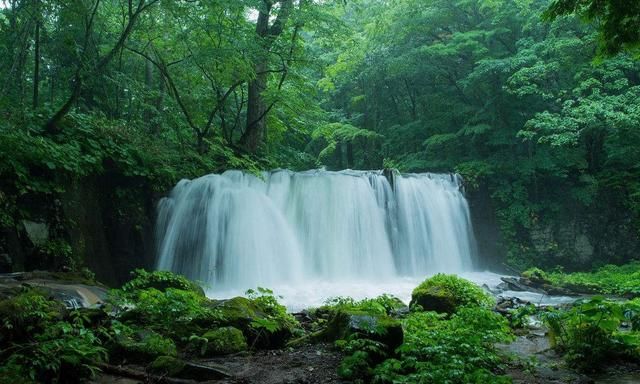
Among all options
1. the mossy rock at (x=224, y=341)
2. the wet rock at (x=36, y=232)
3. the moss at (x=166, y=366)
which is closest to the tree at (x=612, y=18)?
the mossy rock at (x=224, y=341)

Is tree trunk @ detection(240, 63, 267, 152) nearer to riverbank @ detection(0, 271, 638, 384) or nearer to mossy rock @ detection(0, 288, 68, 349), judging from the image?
riverbank @ detection(0, 271, 638, 384)

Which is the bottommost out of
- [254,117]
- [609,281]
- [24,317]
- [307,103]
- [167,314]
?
[609,281]

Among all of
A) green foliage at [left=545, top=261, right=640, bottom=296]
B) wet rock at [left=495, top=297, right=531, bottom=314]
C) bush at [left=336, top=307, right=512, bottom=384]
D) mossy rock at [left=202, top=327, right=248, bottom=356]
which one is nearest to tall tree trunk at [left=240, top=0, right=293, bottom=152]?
wet rock at [left=495, top=297, right=531, bottom=314]

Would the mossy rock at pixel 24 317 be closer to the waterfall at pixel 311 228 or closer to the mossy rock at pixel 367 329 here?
the mossy rock at pixel 367 329

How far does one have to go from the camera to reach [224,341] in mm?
4406

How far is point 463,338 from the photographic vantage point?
13.5ft

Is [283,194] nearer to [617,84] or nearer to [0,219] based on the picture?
[0,219]

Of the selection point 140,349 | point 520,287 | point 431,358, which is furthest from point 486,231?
point 140,349

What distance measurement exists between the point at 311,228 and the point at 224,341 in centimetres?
805

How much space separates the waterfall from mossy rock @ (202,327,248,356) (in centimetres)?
524

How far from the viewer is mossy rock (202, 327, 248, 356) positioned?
429cm

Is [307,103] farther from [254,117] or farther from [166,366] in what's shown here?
[166,366]

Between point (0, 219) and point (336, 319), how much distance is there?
5735mm

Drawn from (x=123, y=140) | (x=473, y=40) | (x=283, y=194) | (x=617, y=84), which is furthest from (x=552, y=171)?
(x=123, y=140)
